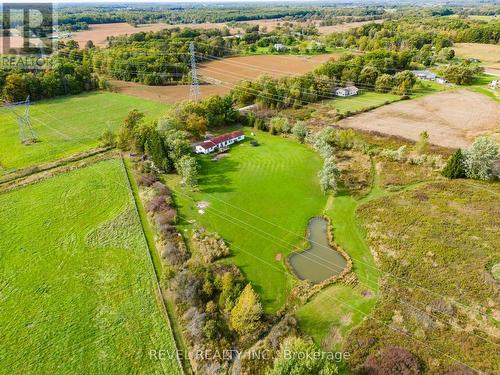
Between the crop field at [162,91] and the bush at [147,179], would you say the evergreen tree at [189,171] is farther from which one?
the crop field at [162,91]

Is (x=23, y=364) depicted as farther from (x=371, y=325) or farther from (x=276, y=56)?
(x=276, y=56)

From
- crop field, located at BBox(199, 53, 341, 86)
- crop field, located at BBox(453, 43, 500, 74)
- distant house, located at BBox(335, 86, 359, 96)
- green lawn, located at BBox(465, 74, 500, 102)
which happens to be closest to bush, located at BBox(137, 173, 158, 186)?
crop field, located at BBox(199, 53, 341, 86)

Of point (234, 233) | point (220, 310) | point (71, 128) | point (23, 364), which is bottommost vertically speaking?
point (23, 364)

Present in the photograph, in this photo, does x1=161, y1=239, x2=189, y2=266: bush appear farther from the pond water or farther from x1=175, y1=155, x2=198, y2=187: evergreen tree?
x1=175, y1=155, x2=198, y2=187: evergreen tree

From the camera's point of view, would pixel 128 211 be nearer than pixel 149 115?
Yes

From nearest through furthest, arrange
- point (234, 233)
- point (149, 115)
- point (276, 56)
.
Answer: point (234, 233)
point (149, 115)
point (276, 56)

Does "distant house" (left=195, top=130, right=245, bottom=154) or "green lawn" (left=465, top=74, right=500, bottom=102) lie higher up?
"green lawn" (left=465, top=74, right=500, bottom=102)

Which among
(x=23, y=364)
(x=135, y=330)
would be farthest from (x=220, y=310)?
(x=23, y=364)
